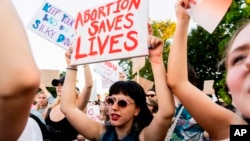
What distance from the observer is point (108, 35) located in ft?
12.1

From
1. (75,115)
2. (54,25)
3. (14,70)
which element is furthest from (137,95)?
(54,25)

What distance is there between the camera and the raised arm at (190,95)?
183 cm

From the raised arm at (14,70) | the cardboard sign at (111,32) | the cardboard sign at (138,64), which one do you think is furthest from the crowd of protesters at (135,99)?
the cardboard sign at (138,64)

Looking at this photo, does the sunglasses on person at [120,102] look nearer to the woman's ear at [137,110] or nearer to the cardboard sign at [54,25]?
the woman's ear at [137,110]

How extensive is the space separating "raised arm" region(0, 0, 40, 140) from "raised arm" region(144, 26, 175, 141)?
1907 mm

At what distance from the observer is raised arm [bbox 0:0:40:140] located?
750 mm

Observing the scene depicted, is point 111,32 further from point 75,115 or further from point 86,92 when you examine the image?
point 86,92

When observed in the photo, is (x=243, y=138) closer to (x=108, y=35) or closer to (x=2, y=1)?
(x=2, y=1)

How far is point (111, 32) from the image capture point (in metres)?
3.65

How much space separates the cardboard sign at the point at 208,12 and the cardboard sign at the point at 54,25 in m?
3.49

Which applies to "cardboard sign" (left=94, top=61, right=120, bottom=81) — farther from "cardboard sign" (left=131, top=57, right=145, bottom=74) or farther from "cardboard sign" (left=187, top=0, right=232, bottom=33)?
"cardboard sign" (left=187, top=0, right=232, bottom=33)

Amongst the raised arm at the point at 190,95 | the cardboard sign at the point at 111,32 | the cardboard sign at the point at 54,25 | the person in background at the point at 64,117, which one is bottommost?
the person in background at the point at 64,117

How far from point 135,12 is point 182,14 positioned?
963 millimetres

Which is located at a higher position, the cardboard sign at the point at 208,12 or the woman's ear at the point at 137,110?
the cardboard sign at the point at 208,12
